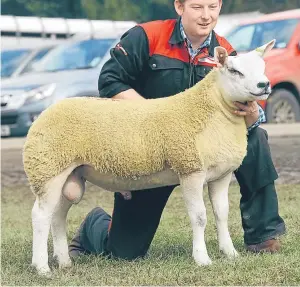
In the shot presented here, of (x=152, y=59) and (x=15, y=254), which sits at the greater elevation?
(x=152, y=59)

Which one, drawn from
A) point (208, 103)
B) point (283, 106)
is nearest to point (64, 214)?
point (208, 103)

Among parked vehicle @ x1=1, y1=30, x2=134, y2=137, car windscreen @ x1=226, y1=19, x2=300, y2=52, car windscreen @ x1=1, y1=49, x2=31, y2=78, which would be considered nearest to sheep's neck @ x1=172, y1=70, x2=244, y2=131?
parked vehicle @ x1=1, y1=30, x2=134, y2=137

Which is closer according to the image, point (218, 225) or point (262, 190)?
point (218, 225)

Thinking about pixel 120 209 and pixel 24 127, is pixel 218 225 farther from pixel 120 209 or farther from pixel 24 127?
pixel 24 127

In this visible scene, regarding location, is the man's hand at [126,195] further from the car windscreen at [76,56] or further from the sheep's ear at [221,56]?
the car windscreen at [76,56]

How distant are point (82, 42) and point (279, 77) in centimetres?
304

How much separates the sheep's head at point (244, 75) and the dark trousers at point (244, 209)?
65cm

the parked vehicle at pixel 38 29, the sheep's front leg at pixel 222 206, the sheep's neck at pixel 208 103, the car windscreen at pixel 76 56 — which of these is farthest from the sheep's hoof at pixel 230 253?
the parked vehicle at pixel 38 29

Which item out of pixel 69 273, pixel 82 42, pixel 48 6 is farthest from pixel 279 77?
Answer: pixel 48 6

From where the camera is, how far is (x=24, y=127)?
1376 centimetres

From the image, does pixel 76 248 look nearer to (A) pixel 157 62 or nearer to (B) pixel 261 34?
(A) pixel 157 62

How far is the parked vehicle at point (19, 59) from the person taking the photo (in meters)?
15.3

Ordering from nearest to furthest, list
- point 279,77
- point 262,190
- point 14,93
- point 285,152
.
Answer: point 262,190 < point 285,152 < point 279,77 < point 14,93

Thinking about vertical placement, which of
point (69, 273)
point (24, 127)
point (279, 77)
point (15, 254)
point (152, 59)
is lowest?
point (24, 127)
